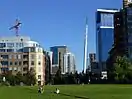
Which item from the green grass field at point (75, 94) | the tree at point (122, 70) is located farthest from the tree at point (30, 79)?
the green grass field at point (75, 94)

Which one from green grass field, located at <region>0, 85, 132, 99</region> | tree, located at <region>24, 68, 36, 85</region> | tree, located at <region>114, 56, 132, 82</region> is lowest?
tree, located at <region>24, 68, 36, 85</region>

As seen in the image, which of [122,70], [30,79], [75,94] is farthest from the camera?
[30,79]

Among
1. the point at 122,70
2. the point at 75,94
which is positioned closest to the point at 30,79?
the point at 122,70

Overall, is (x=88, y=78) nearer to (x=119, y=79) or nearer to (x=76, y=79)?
(x=76, y=79)

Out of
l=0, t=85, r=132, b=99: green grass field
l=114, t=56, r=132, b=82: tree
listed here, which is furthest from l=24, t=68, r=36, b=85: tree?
l=0, t=85, r=132, b=99: green grass field

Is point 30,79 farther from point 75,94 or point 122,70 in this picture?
point 75,94

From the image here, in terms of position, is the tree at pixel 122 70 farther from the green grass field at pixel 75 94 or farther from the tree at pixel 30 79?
the green grass field at pixel 75 94

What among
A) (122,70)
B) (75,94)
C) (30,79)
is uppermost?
(122,70)

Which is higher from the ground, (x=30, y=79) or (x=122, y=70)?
(x=122, y=70)

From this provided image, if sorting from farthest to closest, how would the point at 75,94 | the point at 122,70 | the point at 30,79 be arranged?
the point at 30,79, the point at 122,70, the point at 75,94

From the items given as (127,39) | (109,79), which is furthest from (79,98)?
(127,39)

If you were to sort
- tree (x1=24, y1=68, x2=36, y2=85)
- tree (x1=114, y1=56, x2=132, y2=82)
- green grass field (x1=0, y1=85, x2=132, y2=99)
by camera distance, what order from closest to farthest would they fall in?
green grass field (x1=0, y1=85, x2=132, y2=99) → tree (x1=114, y1=56, x2=132, y2=82) → tree (x1=24, y1=68, x2=36, y2=85)

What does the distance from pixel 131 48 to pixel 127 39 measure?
772cm

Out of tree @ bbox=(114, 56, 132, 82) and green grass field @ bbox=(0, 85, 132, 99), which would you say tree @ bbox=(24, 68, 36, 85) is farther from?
green grass field @ bbox=(0, 85, 132, 99)
